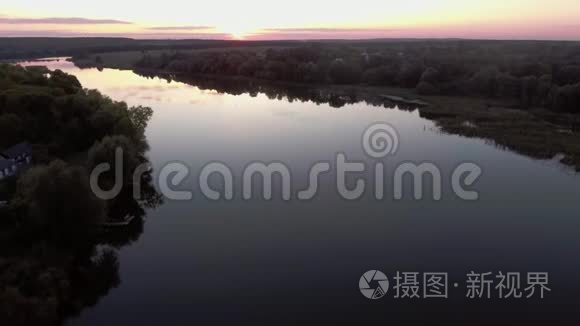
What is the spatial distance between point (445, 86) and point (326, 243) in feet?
127

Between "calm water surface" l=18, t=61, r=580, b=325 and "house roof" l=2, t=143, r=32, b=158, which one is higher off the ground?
"house roof" l=2, t=143, r=32, b=158

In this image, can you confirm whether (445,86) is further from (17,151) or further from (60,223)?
(60,223)

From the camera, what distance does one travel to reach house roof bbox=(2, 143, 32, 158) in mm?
19953

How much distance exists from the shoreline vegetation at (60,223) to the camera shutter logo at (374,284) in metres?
7.08

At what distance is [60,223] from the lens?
14.9m

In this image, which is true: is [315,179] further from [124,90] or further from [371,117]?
[124,90]

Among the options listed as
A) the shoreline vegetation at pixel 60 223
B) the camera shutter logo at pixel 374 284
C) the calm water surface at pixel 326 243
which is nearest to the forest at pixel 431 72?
the calm water surface at pixel 326 243

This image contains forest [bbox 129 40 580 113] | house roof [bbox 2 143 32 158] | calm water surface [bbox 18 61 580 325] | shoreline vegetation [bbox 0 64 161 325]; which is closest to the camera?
shoreline vegetation [bbox 0 64 161 325]
